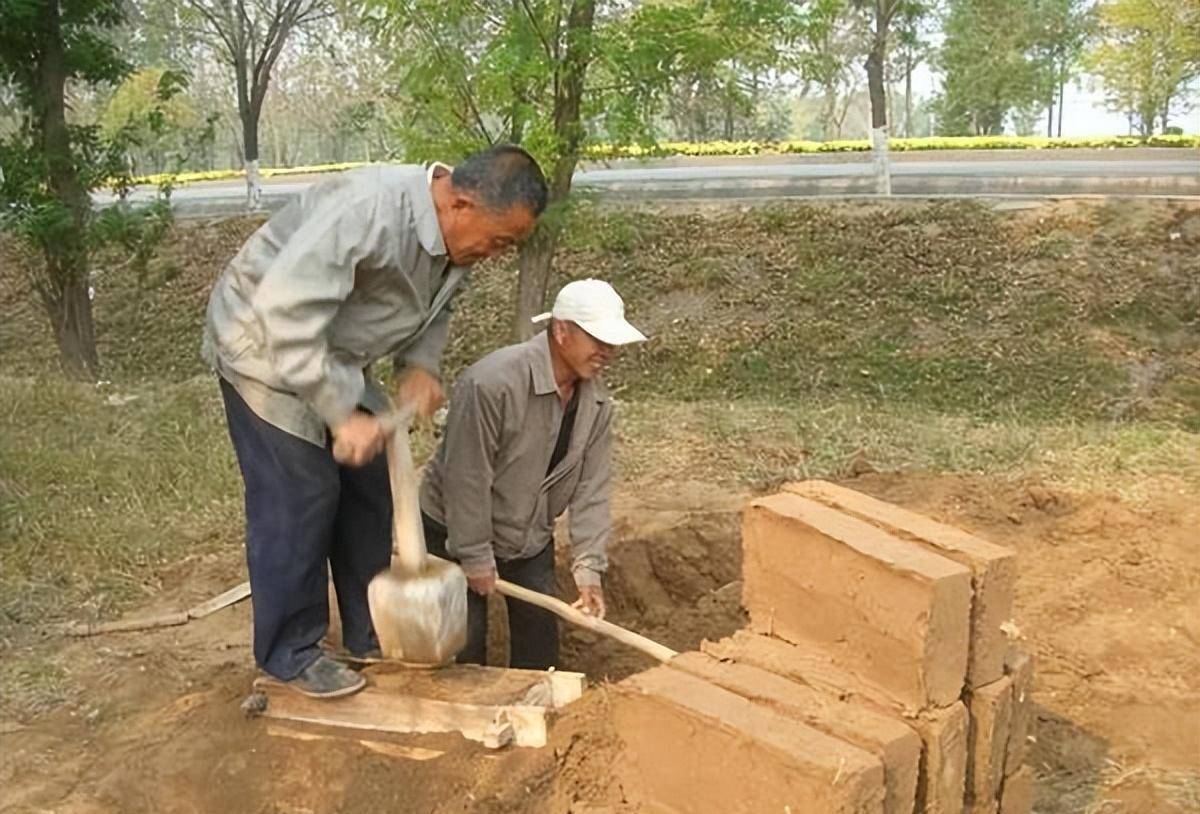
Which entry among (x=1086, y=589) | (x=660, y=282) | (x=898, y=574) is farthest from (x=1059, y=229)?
(x=898, y=574)

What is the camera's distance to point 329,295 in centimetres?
274

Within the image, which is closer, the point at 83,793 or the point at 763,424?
the point at 83,793

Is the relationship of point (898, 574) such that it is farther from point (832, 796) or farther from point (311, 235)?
point (311, 235)

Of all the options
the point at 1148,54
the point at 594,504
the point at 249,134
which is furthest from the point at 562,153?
the point at 1148,54

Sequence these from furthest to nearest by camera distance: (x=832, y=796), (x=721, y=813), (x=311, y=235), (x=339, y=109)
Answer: (x=339, y=109) < (x=311, y=235) < (x=721, y=813) < (x=832, y=796)

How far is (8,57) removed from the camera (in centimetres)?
897

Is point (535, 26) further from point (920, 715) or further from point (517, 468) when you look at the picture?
point (920, 715)

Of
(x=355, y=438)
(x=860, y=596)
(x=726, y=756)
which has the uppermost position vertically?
(x=355, y=438)

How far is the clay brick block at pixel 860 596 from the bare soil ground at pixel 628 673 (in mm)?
510

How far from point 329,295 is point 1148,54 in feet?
69.9

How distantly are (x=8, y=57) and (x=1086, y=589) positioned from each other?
8.29 meters

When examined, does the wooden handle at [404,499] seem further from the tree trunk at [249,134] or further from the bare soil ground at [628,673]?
the tree trunk at [249,134]

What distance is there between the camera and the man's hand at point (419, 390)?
129 inches

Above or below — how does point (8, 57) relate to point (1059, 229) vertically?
above
